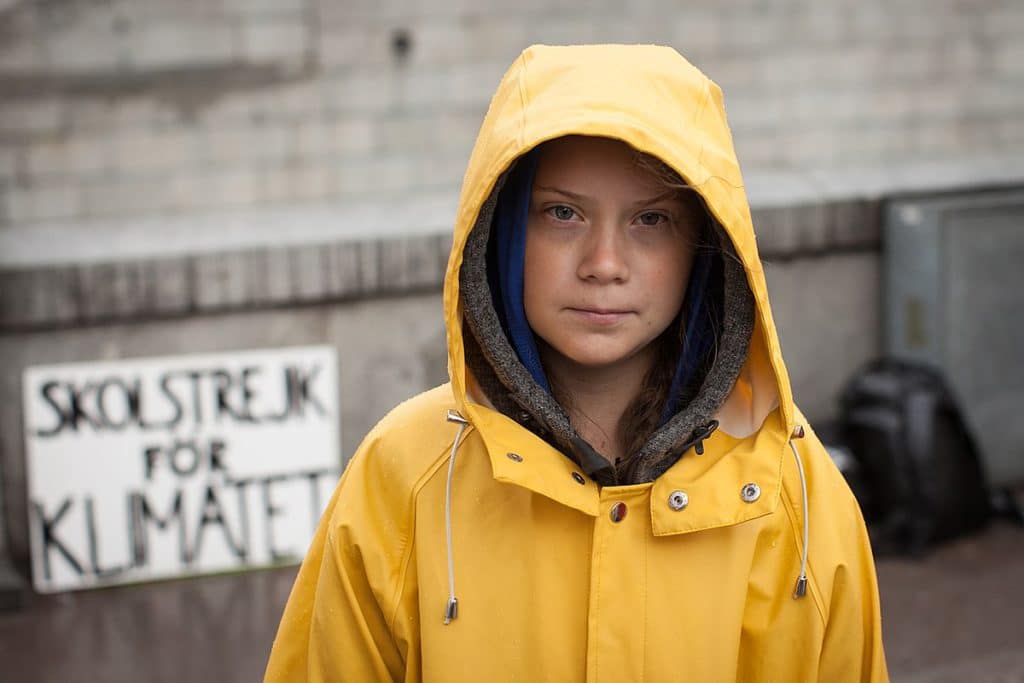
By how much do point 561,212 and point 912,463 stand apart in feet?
11.5

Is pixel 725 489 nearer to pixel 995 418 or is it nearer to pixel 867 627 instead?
pixel 867 627

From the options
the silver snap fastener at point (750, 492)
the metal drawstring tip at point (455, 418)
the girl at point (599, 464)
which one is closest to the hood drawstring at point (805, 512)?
the girl at point (599, 464)

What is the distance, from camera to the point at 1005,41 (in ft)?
19.5

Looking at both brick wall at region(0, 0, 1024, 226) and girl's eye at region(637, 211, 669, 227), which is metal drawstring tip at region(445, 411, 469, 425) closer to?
Answer: girl's eye at region(637, 211, 669, 227)

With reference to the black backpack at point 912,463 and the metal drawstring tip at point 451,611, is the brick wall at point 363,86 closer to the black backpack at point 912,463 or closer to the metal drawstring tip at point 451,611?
the black backpack at point 912,463

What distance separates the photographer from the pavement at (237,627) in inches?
163

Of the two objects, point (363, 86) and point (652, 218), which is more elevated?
point (363, 86)

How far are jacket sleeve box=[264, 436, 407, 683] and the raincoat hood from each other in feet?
0.74

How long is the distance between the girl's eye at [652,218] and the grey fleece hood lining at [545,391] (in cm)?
9

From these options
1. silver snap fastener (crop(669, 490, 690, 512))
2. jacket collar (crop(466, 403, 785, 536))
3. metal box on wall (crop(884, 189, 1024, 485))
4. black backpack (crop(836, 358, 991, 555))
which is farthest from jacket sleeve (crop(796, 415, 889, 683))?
metal box on wall (crop(884, 189, 1024, 485))

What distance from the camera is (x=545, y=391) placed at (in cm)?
192

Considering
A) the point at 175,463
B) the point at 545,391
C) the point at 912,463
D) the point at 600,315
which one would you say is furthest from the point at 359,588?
the point at 912,463

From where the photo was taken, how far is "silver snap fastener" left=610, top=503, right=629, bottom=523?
184 cm

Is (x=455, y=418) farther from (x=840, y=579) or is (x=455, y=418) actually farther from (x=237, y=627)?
(x=237, y=627)
